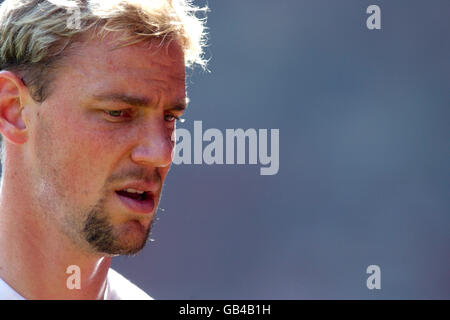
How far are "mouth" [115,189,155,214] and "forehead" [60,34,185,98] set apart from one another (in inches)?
7.5

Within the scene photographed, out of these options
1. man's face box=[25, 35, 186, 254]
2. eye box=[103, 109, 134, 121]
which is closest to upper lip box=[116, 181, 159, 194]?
man's face box=[25, 35, 186, 254]

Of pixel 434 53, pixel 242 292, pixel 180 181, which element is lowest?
pixel 242 292

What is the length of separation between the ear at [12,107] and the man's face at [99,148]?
1.1 inches

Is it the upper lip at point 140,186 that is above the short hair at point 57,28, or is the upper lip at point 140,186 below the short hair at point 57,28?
below

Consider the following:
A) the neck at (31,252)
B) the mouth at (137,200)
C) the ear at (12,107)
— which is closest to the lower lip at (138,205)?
the mouth at (137,200)

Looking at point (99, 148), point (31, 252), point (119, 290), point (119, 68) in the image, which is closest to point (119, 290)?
point (119, 290)

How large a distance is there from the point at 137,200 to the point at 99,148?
0.12m

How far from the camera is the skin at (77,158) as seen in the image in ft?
4.14

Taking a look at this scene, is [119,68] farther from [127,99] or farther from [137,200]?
[137,200]

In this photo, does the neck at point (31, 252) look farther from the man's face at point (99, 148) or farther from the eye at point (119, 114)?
the eye at point (119, 114)
